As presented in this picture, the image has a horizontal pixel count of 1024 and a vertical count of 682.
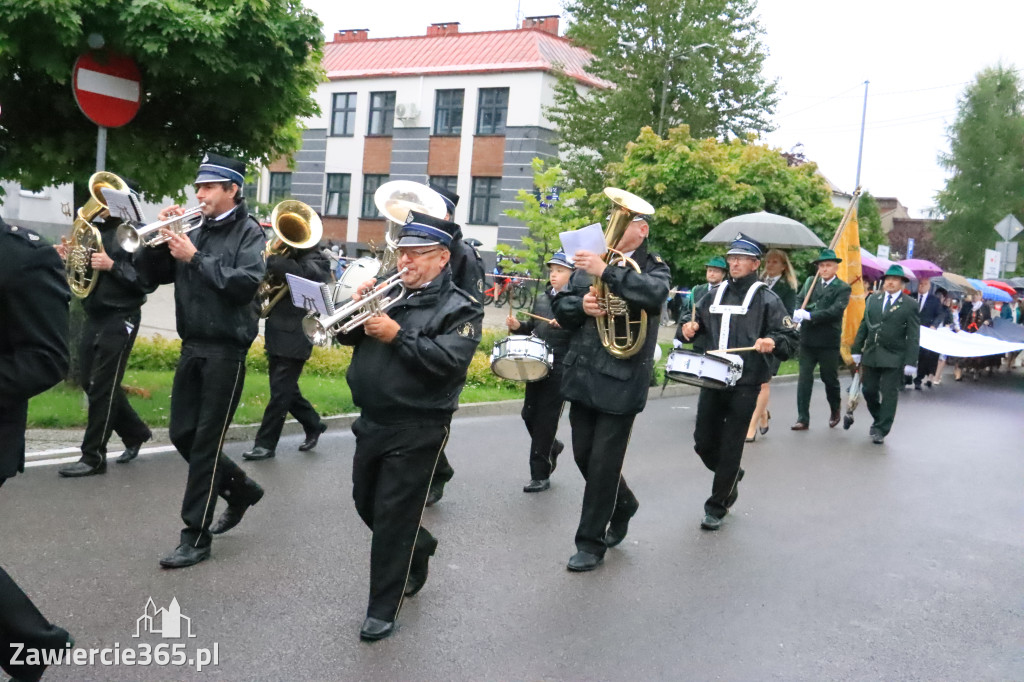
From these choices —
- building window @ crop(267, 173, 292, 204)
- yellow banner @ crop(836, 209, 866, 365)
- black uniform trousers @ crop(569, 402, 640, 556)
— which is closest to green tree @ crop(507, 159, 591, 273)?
yellow banner @ crop(836, 209, 866, 365)

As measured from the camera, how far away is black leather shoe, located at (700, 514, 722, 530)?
740cm

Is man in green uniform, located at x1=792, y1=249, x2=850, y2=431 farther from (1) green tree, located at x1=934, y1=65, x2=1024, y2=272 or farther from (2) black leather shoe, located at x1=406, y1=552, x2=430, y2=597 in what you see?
(1) green tree, located at x1=934, y1=65, x2=1024, y2=272

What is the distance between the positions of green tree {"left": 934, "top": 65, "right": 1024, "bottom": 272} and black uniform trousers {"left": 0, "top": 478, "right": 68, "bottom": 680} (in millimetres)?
56667

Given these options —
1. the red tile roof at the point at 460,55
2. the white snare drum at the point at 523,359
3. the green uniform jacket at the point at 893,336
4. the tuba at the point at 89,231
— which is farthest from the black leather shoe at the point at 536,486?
the red tile roof at the point at 460,55

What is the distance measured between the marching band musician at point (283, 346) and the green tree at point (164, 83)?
1.84 metres

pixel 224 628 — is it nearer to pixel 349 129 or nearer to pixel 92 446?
pixel 92 446

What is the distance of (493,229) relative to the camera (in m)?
38.9

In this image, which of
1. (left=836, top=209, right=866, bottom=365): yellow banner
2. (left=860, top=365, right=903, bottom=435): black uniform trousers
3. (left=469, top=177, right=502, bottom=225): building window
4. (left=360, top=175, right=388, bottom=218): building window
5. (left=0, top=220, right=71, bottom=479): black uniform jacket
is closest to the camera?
(left=0, top=220, right=71, bottom=479): black uniform jacket

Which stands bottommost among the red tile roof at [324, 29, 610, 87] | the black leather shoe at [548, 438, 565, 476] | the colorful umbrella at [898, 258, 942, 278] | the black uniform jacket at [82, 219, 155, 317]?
the black leather shoe at [548, 438, 565, 476]

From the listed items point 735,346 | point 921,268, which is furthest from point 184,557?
point 921,268

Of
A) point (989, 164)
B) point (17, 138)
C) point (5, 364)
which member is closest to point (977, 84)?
point (989, 164)

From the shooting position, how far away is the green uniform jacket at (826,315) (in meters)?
12.3

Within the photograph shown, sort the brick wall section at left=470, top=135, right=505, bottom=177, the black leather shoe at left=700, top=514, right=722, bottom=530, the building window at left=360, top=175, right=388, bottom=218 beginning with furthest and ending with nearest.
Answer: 1. the building window at left=360, top=175, right=388, bottom=218
2. the brick wall section at left=470, top=135, right=505, bottom=177
3. the black leather shoe at left=700, top=514, right=722, bottom=530

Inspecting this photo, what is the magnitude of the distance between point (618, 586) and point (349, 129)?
128 ft
